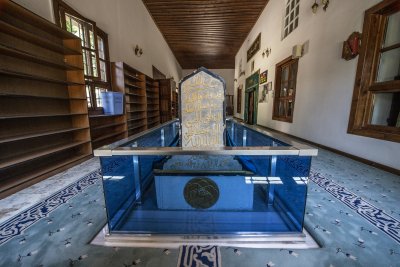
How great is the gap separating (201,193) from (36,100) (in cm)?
258

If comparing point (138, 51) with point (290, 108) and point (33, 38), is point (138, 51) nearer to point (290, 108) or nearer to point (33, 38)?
point (33, 38)

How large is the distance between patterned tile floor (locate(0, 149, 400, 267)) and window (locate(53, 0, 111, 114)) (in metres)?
2.06

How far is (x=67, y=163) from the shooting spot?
2.41 m

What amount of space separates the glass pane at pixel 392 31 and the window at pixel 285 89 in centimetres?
195

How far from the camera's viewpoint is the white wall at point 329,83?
7.92 ft

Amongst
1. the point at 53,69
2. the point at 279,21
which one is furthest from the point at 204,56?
the point at 53,69

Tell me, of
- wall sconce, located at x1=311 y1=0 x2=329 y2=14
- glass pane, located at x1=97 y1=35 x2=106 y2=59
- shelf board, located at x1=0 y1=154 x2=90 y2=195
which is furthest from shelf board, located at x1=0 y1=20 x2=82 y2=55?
wall sconce, located at x1=311 y1=0 x2=329 y2=14

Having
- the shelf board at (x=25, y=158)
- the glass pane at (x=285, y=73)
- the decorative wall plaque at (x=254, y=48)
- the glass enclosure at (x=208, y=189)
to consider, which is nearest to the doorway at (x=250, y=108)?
the decorative wall plaque at (x=254, y=48)

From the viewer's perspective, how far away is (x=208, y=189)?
4.23ft

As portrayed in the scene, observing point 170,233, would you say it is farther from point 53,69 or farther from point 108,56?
point 108,56

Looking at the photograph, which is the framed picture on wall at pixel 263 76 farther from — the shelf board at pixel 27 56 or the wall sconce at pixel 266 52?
the shelf board at pixel 27 56

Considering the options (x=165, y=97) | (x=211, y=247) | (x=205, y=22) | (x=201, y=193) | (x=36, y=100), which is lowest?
(x=211, y=247)

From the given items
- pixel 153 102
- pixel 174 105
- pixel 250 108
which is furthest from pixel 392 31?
pixel 174 105

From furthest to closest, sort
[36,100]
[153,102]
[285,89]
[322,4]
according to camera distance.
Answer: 1. [153,102]
2. [285,89]
3. [322,4]
4. [36,100]
